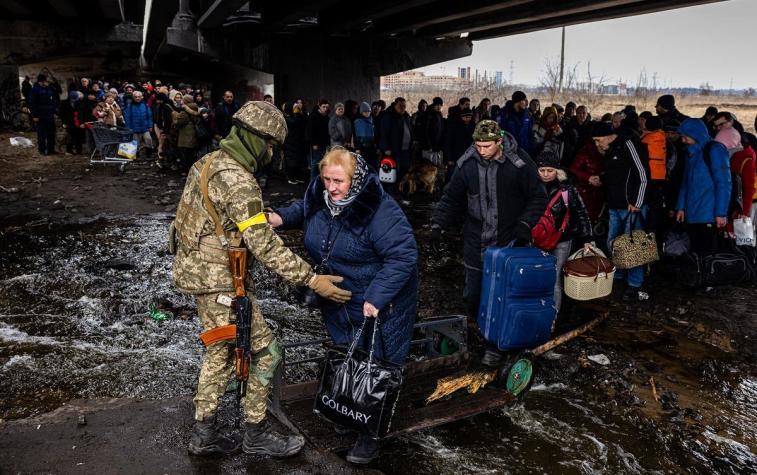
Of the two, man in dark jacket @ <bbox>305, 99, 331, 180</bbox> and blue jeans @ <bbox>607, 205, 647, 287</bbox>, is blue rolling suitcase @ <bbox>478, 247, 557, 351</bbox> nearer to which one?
blue jeans @ <bbox>607, 205, 647, 287</bbox>

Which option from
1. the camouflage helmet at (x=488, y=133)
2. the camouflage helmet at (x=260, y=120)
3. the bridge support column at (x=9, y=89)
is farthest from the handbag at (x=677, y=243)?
the bridge support column at (x=9, y=89)

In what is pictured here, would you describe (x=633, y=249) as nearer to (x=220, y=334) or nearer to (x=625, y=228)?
(x=625, y=228)

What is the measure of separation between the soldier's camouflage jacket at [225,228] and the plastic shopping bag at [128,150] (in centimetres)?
1299

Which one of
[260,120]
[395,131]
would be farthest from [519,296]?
[395,131]

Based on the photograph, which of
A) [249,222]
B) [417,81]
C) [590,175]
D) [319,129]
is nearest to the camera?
[249,222]

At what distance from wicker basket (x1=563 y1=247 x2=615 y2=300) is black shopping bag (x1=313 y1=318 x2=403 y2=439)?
9.00ft

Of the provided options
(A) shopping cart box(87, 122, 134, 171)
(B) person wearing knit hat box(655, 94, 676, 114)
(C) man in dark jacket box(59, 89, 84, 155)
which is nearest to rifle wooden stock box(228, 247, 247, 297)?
(B) person wearing knit hat box(655, 94, 676, 114)

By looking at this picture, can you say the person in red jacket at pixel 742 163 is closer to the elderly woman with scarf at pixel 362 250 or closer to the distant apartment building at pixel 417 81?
the elderly woman with scarf at pixel 362 250

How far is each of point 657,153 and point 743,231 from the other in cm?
166

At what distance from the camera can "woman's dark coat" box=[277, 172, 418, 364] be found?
3.42 m

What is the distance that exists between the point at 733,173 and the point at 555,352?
12.2ft

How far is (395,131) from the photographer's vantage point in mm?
12414

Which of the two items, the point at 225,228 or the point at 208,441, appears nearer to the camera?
the point at 225,228

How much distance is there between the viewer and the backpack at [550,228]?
5.22 meters
